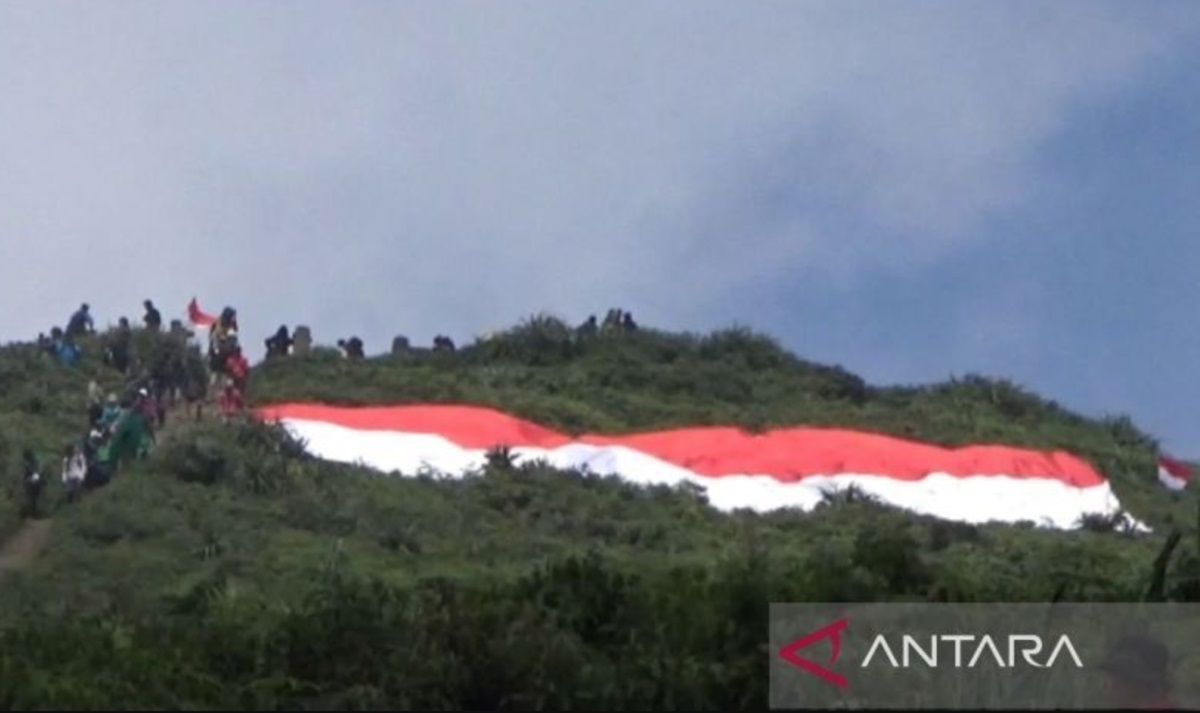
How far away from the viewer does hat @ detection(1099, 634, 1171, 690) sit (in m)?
11.8

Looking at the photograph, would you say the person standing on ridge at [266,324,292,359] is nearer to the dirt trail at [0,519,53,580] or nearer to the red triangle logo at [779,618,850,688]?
the dirt trail at [0,519,53,580]

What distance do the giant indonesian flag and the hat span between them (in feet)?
70.0

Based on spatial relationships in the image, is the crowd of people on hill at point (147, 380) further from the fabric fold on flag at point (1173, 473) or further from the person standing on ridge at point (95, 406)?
the fabric fold on flag at point (1173, 473)

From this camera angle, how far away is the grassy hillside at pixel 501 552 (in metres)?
13.0

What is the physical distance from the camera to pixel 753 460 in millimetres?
36375

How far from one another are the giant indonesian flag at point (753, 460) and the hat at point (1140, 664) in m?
21.3

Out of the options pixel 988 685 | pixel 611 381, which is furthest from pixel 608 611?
pixel 611 381

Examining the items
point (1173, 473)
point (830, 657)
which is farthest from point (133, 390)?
point (830, 657)

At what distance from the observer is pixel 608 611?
14.3 meters

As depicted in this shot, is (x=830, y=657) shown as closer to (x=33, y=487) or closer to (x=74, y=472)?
(x=33, y=487)

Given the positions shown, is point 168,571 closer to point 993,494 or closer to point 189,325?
point 993,494

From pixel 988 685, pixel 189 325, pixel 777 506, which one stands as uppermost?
pixel 189 325

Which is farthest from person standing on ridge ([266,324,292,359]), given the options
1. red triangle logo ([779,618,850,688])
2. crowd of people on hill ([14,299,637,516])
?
red triangle logo ([779,618,850,688])

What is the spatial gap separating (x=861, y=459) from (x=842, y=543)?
10.7 meters
